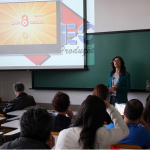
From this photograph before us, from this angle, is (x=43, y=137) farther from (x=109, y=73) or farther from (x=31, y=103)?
(x=109, y=73)

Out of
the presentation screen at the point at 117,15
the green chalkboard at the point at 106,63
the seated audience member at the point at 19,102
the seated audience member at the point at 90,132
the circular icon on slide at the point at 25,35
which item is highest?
the presentation screen at the point at 117,15

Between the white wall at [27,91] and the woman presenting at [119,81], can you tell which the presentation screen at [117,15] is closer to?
the woman presenting at [119,81]

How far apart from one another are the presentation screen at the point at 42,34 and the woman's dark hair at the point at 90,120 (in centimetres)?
318

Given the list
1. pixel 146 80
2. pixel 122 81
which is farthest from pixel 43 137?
pixel 146 80

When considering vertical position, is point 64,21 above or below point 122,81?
above

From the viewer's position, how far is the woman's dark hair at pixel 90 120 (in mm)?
1225

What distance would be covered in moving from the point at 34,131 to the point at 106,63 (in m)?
3.48

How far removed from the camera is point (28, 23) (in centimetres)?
464

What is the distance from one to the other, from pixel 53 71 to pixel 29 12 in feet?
4.83

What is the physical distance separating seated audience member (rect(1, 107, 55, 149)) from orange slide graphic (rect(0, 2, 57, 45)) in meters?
3.58

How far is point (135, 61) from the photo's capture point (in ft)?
13.7

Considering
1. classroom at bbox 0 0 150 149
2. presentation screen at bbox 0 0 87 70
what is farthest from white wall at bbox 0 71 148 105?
presentation screen at bbox 0 0 87 70

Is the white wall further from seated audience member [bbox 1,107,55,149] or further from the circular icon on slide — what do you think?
seated audience member [bbox 1,107,55,149]

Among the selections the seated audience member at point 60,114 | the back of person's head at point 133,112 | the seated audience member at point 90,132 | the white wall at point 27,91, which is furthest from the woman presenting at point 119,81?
the seated audience member at point 90,132
